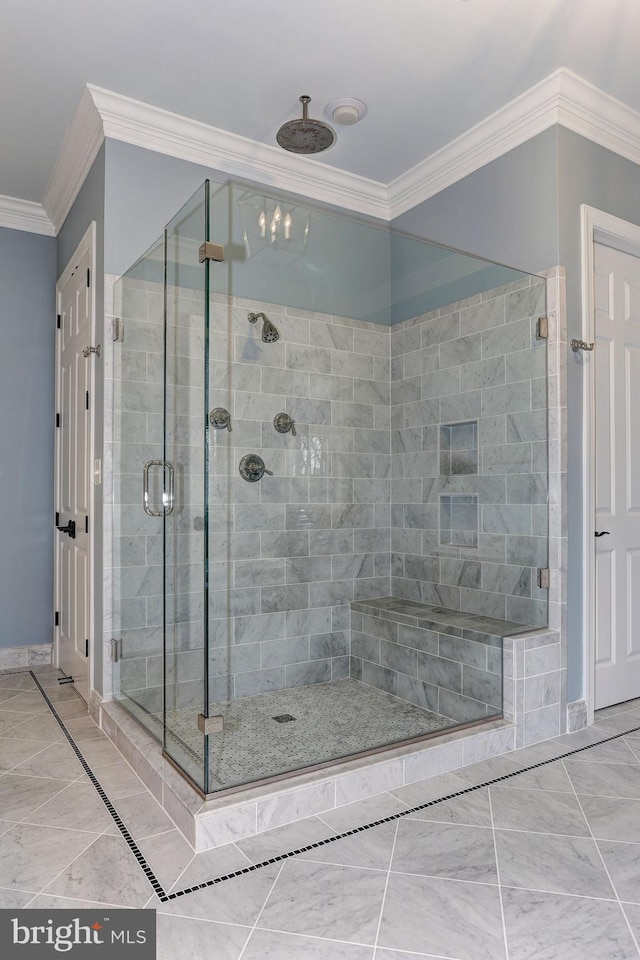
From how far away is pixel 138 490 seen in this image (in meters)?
2.63

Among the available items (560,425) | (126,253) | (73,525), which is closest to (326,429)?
(560,425)

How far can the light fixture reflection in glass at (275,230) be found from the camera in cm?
254

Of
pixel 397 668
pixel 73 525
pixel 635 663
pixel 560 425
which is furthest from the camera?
pixel 73 525

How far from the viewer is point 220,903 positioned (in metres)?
1.58

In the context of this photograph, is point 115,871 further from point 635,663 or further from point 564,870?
point 635,663

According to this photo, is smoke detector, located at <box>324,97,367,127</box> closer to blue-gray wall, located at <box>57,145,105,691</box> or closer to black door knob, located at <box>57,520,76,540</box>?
blue-gray wall, located at <box>57,145,105,691</box>

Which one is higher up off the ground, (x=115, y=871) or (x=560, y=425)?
(x=560, y=425)

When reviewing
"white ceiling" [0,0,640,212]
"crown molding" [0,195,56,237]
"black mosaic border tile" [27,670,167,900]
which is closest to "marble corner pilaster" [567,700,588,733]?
"black mosaic border tile" [27,670,167,900]

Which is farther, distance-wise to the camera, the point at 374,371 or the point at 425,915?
the point at 374,371

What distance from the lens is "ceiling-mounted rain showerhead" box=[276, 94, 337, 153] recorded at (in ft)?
9.18

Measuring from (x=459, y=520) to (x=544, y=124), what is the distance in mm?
1824

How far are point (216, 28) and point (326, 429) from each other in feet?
5.33

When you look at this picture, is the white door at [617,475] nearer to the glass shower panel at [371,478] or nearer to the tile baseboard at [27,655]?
the glass shower panel at [371,478]

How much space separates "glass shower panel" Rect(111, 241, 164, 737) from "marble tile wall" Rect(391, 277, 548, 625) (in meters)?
1.18
